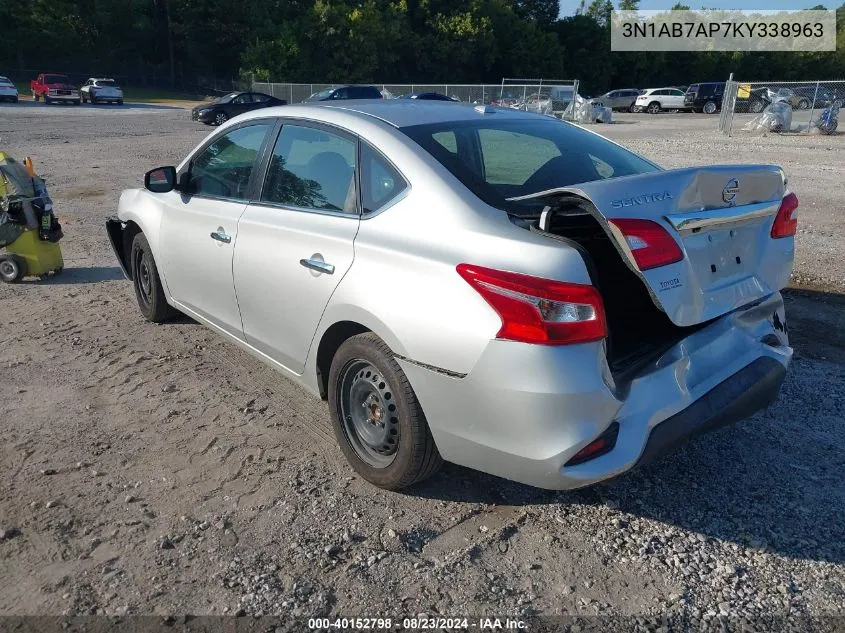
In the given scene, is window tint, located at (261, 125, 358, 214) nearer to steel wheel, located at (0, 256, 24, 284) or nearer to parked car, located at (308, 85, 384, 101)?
steel wheel, located at (0, 256, 24, 284)

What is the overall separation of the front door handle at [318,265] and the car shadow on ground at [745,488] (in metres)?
1.12

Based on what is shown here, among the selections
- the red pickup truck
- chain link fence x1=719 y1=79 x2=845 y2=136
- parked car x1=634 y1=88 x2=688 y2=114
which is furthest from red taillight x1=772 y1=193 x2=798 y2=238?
the red pickup truck

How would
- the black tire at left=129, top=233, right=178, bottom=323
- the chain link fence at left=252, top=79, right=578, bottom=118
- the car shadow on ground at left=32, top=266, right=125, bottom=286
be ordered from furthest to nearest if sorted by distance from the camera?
the chain link fence at left=252, top=79, right=578, bottom=118 < the car shadow on ground at left=32, top=266, right=125, bottom=286 < the black tire at left=129, top=233, right=178, bottom=323

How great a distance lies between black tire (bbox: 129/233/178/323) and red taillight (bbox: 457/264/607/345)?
3.45m

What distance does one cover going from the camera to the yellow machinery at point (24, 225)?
6477 mm

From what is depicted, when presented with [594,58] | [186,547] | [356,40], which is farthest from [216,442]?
[594,58]

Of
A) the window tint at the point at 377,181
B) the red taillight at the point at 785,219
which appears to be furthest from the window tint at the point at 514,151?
the red taillight at the point at 785,219

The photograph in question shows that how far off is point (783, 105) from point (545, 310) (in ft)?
83.1

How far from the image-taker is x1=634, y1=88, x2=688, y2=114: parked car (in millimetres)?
43875

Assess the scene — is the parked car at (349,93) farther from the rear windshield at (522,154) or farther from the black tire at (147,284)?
the rear windshield at (522,154)

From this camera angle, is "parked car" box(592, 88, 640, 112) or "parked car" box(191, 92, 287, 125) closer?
"parked car" box(191, 92, 287, 125)

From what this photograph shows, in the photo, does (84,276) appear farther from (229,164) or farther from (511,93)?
(511,93)

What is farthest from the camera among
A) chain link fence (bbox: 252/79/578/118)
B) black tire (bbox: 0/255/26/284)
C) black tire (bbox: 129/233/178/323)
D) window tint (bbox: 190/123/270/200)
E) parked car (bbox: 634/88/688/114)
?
parked car (bbox: 634/88/688/114)

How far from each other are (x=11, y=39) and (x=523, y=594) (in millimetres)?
66427
